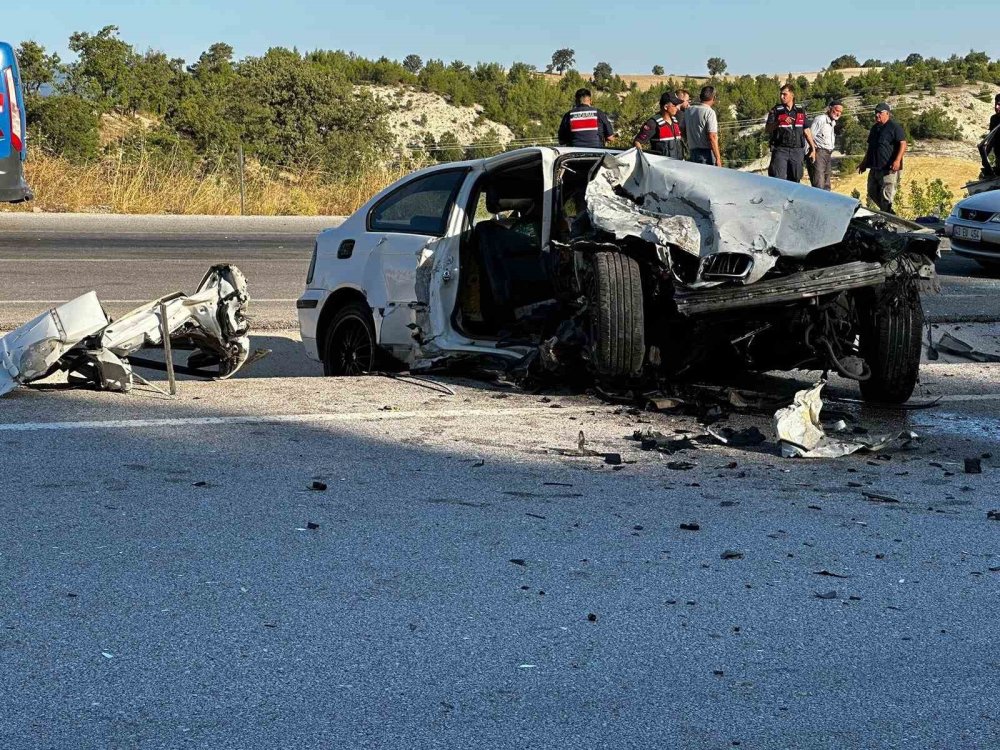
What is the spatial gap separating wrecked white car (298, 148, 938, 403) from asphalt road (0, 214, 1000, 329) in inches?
168

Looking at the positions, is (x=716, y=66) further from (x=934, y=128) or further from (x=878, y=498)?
(x=878, y=498)

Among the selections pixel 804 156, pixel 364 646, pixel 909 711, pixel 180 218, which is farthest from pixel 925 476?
pixel 180 218

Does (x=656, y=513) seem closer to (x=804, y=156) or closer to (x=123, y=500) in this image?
(x=123, y=500)

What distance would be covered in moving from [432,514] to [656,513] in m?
→ 0.93

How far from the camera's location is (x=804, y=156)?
1823cm

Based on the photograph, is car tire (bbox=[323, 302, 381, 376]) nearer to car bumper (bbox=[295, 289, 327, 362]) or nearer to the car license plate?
car bumper (bbox=[295, 289, 327, 362])

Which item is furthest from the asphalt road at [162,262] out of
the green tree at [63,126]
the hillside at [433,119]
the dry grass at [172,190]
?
the hillside at [433,119]

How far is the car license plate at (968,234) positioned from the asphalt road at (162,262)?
0.45 metres

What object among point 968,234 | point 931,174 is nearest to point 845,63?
point 931,174

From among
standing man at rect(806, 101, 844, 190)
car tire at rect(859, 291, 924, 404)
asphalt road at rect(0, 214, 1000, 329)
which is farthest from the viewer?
standing man at rect(806, 101, 844, 190)

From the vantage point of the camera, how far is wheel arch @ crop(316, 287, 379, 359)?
8609 mm

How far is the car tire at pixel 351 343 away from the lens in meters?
8.46

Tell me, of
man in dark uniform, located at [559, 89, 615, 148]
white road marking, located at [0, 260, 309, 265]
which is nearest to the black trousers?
man in dark uniform, located at [559, 89, 615, 148]

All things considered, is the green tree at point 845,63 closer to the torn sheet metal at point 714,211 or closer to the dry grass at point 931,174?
the dry grass at point 931,174
